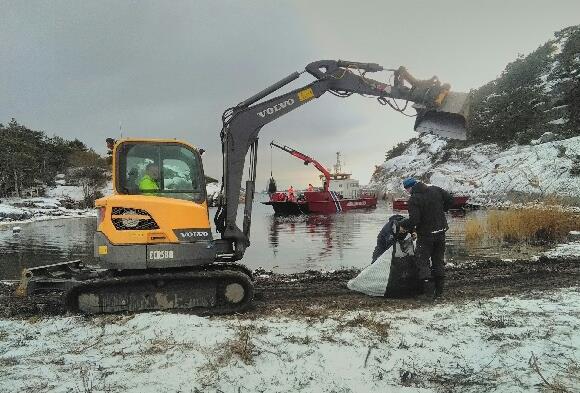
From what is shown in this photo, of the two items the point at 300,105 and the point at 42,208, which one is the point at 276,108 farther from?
the point at 42,208

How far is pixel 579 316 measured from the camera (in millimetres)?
5125

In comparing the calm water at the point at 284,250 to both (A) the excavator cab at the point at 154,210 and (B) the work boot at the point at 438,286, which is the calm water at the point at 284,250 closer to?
(A) the excavator cab at the point at 154,210

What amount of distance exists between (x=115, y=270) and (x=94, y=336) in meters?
1.50

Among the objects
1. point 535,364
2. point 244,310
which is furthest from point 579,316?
point 244,310

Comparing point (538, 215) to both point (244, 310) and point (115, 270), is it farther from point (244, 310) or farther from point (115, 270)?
point (115, 270)

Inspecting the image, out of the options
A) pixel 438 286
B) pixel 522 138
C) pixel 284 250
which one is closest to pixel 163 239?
pixel 438 286

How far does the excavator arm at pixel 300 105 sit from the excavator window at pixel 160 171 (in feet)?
2.46

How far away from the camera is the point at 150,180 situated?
5.96 metres

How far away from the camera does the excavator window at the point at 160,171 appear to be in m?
5.91

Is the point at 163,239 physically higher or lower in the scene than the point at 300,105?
lower

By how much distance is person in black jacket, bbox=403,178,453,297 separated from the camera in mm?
6609

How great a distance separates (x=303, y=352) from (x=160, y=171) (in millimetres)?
3185

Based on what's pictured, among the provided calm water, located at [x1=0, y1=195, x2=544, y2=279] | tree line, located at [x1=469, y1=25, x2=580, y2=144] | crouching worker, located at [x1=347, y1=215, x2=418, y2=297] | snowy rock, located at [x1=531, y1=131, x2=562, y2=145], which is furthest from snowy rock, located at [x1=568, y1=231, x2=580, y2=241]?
snowy rock, located at [x1=531, y1=131, x2=562, y2=145]

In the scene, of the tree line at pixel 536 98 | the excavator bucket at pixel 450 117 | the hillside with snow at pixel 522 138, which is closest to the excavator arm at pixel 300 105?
the excavator bucket at pixel 450 117
